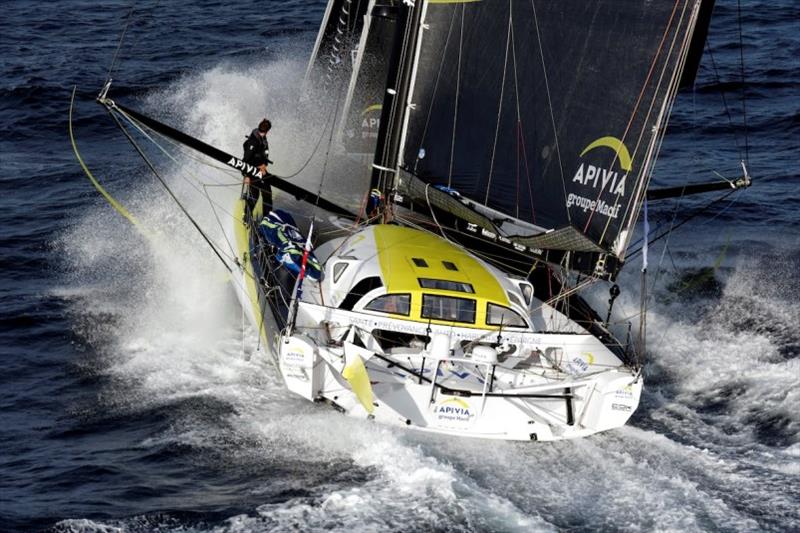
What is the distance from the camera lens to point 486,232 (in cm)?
1614

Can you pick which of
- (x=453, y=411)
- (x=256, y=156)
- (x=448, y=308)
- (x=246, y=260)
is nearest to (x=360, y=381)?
(x=453, y=411)

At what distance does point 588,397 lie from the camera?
13.9 metres

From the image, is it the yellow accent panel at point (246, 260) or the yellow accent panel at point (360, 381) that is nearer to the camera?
the yellow accent panel at point (360, 381)

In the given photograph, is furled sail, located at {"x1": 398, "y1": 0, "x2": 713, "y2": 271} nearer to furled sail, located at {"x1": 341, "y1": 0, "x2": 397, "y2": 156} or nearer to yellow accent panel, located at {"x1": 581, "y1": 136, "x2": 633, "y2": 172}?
yellow accent panel, located at {"x1": 581, "y1": 136, "x2": 633, "y2": 172}

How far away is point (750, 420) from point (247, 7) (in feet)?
74.3

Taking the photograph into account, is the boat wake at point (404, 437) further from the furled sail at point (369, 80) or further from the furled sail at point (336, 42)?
the furled sail at point (336, 42)

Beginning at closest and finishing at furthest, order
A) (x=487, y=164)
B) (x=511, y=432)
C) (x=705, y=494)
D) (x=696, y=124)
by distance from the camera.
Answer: (x=705, y=494)
(x=511, y=432)
(x=487, y=164)
(x=696, y=124)

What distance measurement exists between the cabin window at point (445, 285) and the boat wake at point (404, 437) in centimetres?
205

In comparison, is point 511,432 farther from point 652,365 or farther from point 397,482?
point 652,365

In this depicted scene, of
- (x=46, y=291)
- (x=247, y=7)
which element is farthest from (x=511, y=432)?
(x=247, y=7)

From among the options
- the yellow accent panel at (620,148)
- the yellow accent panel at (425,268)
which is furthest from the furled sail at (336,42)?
the yellow accent panel at (620,148)

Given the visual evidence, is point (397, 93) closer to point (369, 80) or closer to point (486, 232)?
point (486, 232)

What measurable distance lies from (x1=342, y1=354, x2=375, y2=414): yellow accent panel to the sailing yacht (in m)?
0.02

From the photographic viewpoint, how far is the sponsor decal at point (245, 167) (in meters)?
16.3
